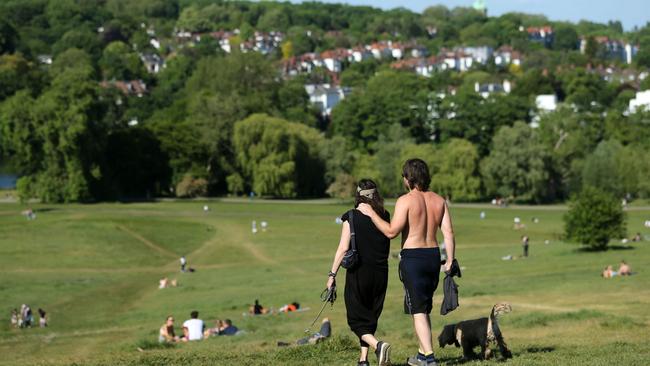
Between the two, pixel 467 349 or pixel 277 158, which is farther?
pixel 277 158

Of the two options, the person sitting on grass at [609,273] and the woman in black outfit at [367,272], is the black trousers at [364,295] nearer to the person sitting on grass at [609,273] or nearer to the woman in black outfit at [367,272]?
the woman in black outfit at [367,272]

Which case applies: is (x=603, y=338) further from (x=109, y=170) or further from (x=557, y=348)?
(x=109, y=170)

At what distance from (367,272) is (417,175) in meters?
1.28

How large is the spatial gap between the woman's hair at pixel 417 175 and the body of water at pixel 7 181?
97.0 metres

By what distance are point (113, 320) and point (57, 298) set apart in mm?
7494

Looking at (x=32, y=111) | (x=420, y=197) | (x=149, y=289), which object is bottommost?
(x=149, y=289)

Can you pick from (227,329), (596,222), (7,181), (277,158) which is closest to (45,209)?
(277,158)

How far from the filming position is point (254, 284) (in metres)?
43.0

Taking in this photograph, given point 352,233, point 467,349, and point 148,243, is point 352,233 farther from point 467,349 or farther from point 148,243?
point 148,243

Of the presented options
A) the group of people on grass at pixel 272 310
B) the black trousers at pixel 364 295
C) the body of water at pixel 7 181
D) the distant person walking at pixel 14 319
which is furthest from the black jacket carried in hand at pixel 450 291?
the body of water at pixel 7 181

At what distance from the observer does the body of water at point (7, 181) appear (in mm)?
109525

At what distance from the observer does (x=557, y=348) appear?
1739cm

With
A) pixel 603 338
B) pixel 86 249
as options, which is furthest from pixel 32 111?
pixel 603 338

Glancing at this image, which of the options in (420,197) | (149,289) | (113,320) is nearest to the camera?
(420,197)
